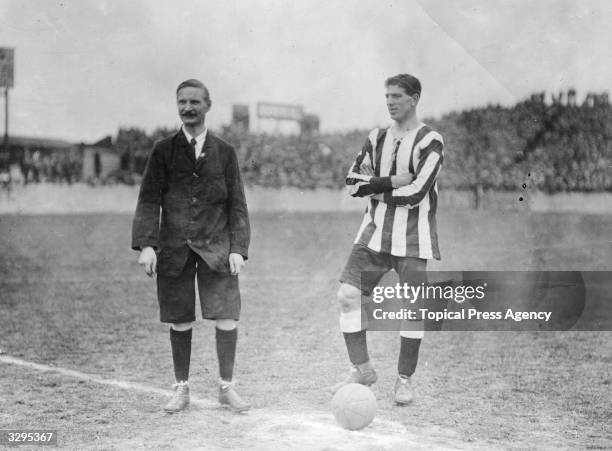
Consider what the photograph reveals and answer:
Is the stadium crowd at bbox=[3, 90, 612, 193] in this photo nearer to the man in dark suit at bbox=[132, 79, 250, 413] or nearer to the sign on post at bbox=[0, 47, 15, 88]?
the sign on post at bbox=[0, 47, 15, 88]

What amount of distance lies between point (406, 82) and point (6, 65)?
7180 mm

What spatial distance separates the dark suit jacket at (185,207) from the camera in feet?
12.4

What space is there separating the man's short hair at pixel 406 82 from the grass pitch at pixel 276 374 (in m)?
1.66

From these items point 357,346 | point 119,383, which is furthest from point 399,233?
point 119,383

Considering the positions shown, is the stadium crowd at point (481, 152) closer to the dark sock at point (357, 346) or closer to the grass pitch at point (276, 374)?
the grass pitch at point (276, 374)

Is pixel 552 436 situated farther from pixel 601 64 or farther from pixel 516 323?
pixel 601 64

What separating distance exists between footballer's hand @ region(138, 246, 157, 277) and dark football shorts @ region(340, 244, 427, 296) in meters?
1.03

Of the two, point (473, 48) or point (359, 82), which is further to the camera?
point (359, 82)

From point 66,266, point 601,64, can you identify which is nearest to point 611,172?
point 601,64

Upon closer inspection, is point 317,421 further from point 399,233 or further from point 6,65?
point 6,65

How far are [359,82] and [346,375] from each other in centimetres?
379

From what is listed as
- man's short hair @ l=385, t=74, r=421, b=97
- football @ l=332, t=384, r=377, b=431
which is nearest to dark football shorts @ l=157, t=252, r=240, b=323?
football @ l=332, t=384, r=377, b=431

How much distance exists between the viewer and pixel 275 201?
1947cm

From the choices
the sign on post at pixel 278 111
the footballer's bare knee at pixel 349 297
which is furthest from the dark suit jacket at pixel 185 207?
the sign on post at pixel 278 111
